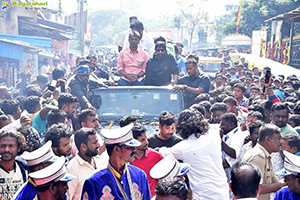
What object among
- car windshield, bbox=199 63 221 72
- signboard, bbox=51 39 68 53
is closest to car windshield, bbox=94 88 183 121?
car windshield, bbox=199 63 221 72

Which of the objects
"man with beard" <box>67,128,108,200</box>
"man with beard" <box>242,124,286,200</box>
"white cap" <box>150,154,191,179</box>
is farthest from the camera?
"man with beard" <box>242,124,286,200</box>

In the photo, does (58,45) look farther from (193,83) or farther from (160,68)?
(193,83)

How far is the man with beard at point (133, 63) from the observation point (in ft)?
25.7

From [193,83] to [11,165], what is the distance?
14.7ft

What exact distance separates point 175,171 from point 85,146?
146 cm

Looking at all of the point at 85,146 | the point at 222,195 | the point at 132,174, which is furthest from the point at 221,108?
the point at 132,174

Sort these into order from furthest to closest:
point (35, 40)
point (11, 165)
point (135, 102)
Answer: point (35, 40) → point (135, 102) → point (11, 165)

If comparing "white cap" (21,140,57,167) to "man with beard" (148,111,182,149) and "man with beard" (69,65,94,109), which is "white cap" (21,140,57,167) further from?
"man with beard" (69,65,94,109)

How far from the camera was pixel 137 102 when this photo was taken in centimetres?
675

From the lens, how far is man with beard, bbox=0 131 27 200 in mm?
3688

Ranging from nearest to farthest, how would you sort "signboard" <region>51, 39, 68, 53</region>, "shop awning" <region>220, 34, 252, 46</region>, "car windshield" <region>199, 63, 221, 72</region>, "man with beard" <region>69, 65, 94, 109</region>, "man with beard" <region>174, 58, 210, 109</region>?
"man with beard" <region>69, 65, 94, 109</region>
"man with beard" <region>174, 58, 210, 109</region>
"car windshield" <region>199, 63, 221, 72</region>
"shop awning" <region>220, 34, 252, 46</region>
"signboard" <region>51, 39, 68, 53</region>

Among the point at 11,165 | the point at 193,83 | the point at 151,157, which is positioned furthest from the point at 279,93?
the point at 11,165

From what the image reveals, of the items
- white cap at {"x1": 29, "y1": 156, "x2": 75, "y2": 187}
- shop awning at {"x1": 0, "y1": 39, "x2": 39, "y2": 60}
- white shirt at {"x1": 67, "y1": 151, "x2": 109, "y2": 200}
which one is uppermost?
shop awning at {"x1": 0, "y1": 39, "x2": 39, "y2": 60}

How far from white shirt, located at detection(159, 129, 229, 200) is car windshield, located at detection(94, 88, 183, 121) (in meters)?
2.80
